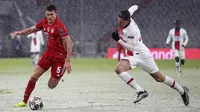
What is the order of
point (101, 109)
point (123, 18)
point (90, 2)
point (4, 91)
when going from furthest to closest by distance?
point (90, 2) → point (4, 91) → point (123, 18) → point (101, 109)

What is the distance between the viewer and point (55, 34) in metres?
10.3

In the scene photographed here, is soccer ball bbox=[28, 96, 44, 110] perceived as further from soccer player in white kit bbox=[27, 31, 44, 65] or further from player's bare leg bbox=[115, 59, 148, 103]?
soccer player in white kit bbox=[27, 31, 44, 65]

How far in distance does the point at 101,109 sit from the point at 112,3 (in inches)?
1039

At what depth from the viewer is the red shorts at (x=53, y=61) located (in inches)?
413

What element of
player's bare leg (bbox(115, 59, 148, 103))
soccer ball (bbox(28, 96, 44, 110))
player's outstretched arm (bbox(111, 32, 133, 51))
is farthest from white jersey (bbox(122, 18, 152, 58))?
soccer ball (bbox(28, 96, 44, 110))

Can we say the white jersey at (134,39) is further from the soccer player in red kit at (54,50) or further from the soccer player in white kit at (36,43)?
the soccer player in white kit at (36,43)

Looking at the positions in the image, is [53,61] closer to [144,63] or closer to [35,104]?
[35,104]

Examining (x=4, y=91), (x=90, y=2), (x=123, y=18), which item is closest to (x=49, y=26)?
(x=123, y=18)

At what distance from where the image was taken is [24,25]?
116 ft

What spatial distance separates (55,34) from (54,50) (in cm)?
35

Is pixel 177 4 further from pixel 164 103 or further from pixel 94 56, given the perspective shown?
pixel 164 103

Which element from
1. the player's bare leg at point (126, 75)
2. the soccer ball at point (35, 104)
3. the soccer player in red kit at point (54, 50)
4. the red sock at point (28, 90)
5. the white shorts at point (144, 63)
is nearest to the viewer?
the soccer ball at point (35, 104)

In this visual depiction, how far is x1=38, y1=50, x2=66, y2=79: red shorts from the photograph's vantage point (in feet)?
34.4

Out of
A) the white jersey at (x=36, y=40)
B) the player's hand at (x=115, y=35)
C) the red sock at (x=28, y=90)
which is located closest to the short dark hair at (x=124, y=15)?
the player's hand at (x=115, y=35)
